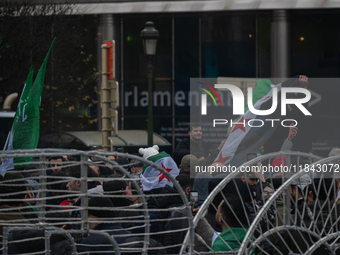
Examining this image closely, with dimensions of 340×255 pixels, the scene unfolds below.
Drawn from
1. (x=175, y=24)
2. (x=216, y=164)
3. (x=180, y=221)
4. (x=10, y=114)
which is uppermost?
(x=175, y=24)

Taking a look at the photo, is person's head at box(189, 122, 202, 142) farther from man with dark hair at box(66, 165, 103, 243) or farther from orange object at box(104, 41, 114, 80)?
man with dark hair at box(66, 165, 103, 243)

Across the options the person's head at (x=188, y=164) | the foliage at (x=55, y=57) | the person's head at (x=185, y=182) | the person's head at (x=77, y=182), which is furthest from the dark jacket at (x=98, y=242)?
the foliage at (x=55, y=57)

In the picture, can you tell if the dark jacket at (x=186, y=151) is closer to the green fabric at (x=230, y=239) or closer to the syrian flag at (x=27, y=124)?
the syrian flag at (x=27, y=124)

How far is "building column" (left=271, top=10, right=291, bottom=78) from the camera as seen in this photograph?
63.1 feet

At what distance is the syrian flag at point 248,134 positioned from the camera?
6277mm

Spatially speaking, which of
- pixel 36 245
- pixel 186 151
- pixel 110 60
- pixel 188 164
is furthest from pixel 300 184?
pixel 110 60

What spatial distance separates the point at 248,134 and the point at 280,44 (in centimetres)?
1370

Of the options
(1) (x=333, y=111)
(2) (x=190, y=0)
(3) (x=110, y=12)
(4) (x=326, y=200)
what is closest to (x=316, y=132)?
(1) (x=333, y=111)

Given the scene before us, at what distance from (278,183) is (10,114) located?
23.4 ft

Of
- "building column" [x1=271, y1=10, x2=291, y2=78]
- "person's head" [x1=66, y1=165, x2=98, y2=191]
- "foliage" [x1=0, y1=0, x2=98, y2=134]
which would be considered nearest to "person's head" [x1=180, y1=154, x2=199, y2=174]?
"person's head" [x1=66, y1=165, x2=98, y2=191]

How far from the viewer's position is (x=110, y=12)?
19.7 m

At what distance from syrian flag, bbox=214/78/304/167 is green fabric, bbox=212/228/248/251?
177 centimetres

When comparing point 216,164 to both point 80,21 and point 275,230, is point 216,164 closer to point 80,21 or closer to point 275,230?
point 275,230

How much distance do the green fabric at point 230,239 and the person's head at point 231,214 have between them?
2.1 inches
